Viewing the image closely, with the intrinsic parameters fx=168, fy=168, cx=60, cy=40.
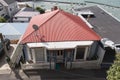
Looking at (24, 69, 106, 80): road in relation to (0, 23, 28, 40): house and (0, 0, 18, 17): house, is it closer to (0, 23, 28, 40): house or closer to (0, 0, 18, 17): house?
(0, 23, 28, 40): house

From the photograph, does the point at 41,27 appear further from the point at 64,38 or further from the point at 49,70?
the point at 49,70

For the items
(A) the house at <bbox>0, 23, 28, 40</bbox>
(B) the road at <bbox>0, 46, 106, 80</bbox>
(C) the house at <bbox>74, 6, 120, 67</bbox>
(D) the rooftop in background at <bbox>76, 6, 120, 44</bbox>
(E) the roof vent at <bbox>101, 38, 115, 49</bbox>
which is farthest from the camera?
(A) the house at <bbox>0, 23, 28, 40</bbox>

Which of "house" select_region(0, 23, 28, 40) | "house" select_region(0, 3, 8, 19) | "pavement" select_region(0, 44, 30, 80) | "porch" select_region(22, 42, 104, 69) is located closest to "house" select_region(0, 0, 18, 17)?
"house" select_region(0, 3, 8, 19)

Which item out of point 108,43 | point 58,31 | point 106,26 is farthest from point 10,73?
point 106,26

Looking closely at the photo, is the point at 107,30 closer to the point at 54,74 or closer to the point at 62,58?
the point at 62,58

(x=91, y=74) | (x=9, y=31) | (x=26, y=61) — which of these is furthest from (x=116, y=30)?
(x=9, y=31)

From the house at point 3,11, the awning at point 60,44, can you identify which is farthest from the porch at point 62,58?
the house at point 3,11
